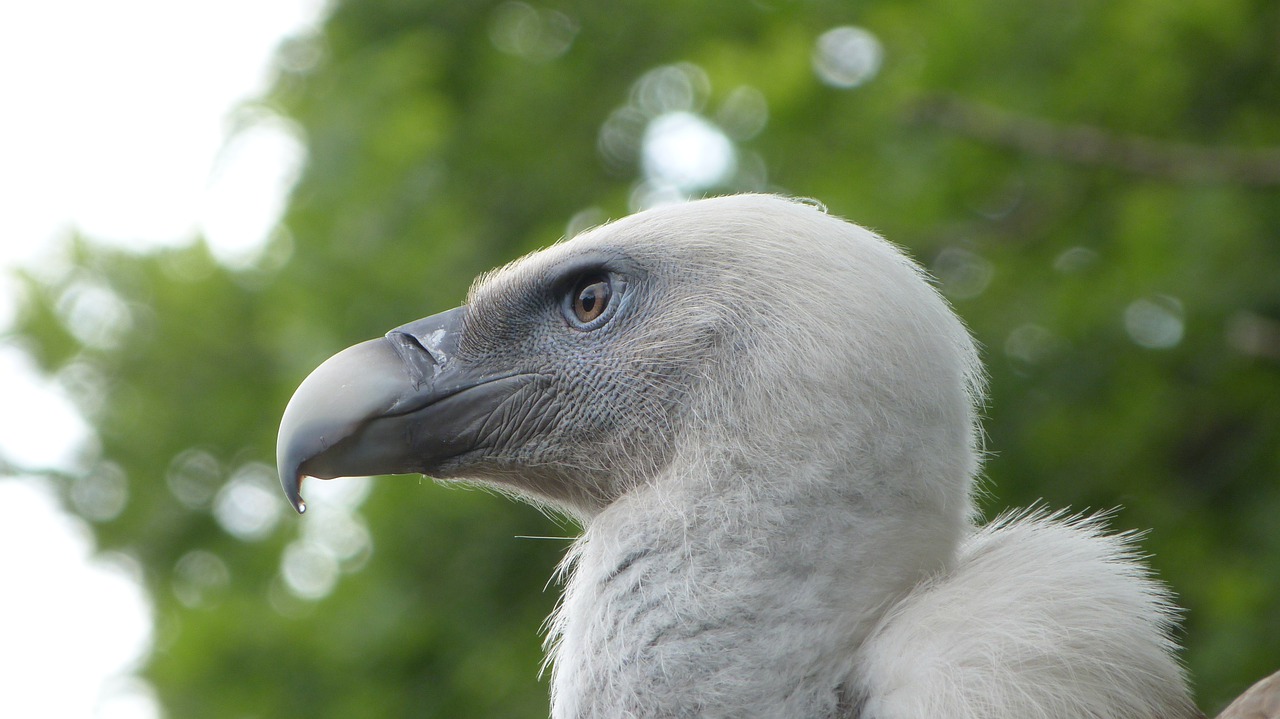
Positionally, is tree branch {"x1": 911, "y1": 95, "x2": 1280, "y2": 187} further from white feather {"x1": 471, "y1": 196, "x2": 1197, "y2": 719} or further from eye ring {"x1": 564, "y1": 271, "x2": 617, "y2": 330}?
eye ring {"x1": 564, "y1": 271, "x2": 617, "y2": 330}

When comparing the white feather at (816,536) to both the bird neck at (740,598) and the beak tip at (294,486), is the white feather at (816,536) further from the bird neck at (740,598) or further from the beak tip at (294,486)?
the beak tip at (294,486)

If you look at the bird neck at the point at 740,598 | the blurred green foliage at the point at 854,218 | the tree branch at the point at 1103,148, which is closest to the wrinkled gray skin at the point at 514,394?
the bird neck at the point at 740,598

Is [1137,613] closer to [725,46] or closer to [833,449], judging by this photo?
[833,449]

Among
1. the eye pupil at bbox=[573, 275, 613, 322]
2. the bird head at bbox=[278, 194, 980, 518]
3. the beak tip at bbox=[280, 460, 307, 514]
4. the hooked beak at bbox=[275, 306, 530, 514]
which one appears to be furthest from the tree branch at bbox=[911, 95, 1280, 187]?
the beak tip at bbox=[280, 460, 307, 514]

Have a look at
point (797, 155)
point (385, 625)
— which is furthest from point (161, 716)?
point (797, 155)

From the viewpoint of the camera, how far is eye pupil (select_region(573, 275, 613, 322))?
2412 millimetres

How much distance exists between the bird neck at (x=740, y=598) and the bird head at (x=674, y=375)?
59 millimetres

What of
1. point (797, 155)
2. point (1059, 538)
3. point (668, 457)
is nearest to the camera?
point (1059, 538)

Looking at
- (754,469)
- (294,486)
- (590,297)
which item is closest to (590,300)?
(590,297)

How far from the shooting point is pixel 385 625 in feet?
21.0

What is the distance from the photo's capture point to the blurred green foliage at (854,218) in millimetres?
5043

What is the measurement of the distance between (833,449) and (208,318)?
9556 millimetres

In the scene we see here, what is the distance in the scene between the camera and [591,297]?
2.43 m

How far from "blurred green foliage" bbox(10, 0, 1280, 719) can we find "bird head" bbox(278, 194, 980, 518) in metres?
2.89
